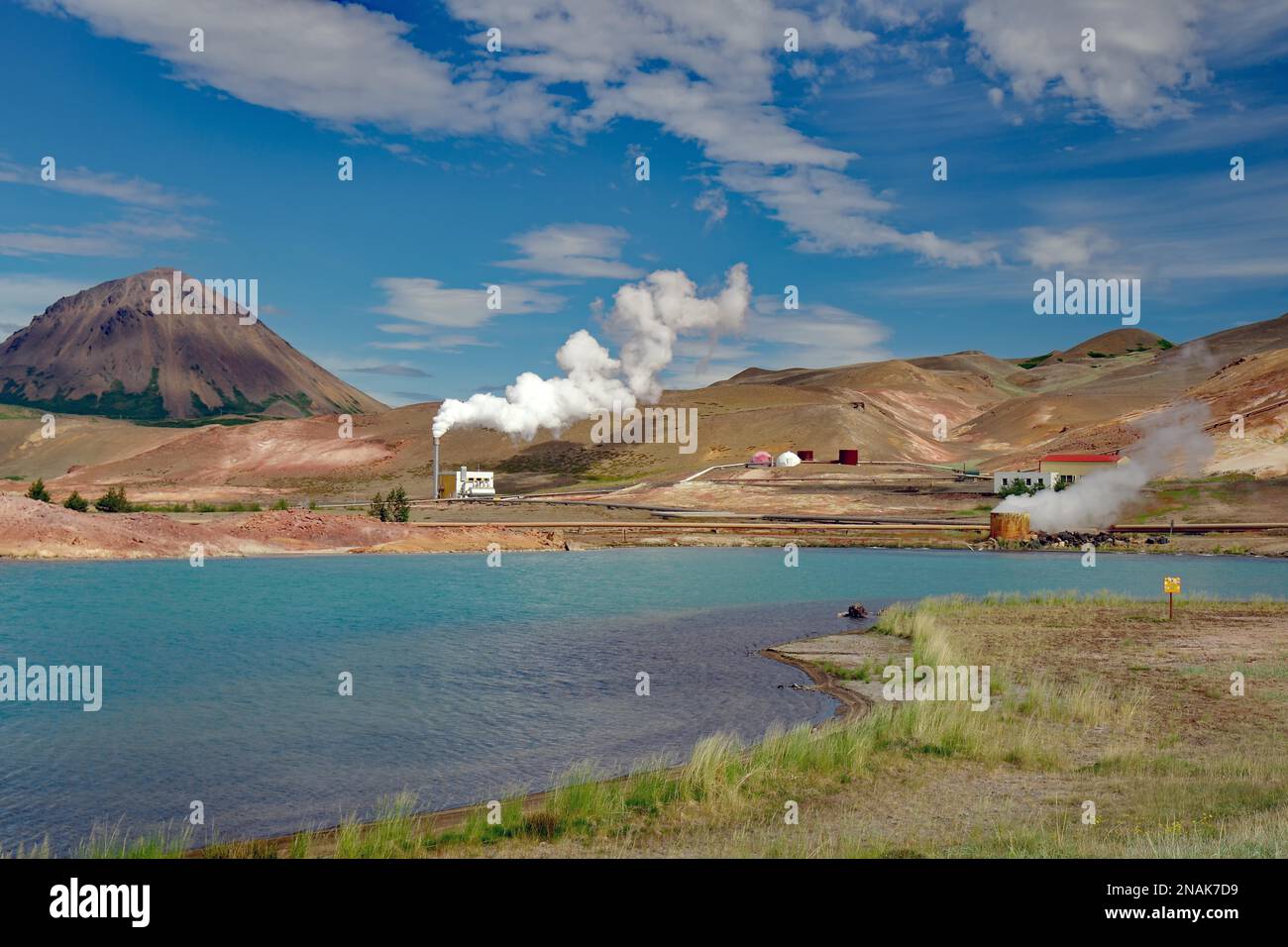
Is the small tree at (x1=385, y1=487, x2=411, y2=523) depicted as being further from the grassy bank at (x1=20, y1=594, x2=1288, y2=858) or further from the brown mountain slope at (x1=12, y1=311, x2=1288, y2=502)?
the grassy bank at (x1=20, y1=594, x2=1288, y2=858)

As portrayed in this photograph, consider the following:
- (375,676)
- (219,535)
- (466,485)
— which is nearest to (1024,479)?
(466,485)

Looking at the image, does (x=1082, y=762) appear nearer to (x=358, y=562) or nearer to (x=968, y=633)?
(x=968, y=633)

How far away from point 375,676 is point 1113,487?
83362 mm

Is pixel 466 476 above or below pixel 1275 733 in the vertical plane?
above

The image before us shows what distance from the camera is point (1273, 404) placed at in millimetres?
Result: 115000

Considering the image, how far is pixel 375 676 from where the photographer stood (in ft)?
86.9

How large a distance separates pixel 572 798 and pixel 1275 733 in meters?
13.2

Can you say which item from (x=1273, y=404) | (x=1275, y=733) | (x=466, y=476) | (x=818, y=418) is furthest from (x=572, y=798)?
(x=818, y=418)

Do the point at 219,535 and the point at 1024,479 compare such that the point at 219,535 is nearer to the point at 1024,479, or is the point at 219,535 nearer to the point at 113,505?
the point at 113,505

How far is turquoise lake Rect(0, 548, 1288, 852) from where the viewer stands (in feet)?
53.1
